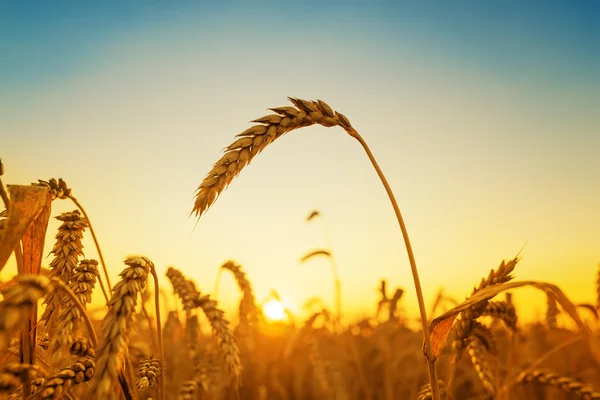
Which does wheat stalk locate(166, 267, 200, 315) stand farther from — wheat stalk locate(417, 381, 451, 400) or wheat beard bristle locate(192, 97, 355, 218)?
wheat stalk locate(417, 381, 451, 400)

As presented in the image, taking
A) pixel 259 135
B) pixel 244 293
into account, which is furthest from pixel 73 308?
pixel 244 293

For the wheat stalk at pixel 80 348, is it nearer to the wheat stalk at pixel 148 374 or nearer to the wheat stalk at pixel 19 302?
the wheat stalk at pixel 148 374

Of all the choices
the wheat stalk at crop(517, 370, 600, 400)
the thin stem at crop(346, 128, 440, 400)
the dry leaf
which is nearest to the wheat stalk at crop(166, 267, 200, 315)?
the dry leaf

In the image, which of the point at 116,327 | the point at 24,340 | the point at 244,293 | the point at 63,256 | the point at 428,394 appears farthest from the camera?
the point at 244,293

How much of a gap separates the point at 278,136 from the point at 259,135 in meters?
0.08

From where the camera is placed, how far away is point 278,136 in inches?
78.7

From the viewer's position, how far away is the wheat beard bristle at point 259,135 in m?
1.80

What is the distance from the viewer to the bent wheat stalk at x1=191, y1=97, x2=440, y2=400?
184 centimetres

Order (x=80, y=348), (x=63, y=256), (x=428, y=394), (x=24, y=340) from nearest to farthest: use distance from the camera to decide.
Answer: (x=24, y=340)
(x=80, y=348)
(x=63, y=256)
(x=428, y=394)

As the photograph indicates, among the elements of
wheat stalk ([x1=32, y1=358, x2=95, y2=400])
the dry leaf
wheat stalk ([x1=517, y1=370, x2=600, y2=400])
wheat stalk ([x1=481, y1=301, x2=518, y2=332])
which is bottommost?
wheat stalk ([x1=517, y1=370, x2=600, y2=400])

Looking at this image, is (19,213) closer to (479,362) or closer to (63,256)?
(63,256)

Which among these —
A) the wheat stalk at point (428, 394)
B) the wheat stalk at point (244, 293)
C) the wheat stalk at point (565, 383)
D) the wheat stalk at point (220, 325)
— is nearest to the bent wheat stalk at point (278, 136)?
the wheat stalk at point (428, 394)

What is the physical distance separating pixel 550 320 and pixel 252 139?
5.27m

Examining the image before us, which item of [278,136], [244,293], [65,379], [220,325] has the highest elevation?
[244,293]
